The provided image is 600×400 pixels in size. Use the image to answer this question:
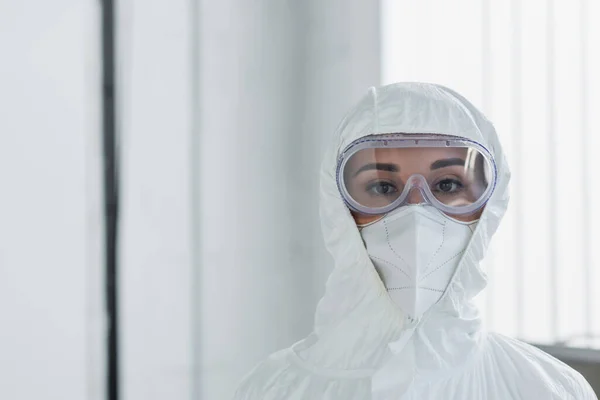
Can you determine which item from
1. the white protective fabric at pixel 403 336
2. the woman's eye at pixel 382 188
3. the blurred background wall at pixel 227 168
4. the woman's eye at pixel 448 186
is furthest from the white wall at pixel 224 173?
the woman's eye at pixel 448 186

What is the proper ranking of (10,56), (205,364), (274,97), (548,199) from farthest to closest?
1. (274,97)
2. (205,364)
3. (548,199)
4. (10,56)

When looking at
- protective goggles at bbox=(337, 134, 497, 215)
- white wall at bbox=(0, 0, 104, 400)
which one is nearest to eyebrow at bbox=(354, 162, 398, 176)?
protective goggles at bbox=(337, 134, 497, 215)

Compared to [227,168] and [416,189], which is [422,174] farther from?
[227,168]

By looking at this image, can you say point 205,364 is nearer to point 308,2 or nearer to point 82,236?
point 82,236

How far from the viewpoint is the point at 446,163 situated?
1.26 meters

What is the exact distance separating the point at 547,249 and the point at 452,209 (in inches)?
37.9

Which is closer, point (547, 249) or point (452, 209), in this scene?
point (452, 209)

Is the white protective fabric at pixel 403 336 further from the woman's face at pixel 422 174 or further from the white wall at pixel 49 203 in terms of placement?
the white wall at pixel 49 203

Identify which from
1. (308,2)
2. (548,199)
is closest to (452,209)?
(548,199)

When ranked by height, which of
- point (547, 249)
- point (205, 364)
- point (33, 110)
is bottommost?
point (205, 364)

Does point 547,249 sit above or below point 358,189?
below

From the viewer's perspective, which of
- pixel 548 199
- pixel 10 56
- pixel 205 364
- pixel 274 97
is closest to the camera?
pixel 10 56

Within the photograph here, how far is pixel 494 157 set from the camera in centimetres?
130

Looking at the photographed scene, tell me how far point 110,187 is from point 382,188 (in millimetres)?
1036
